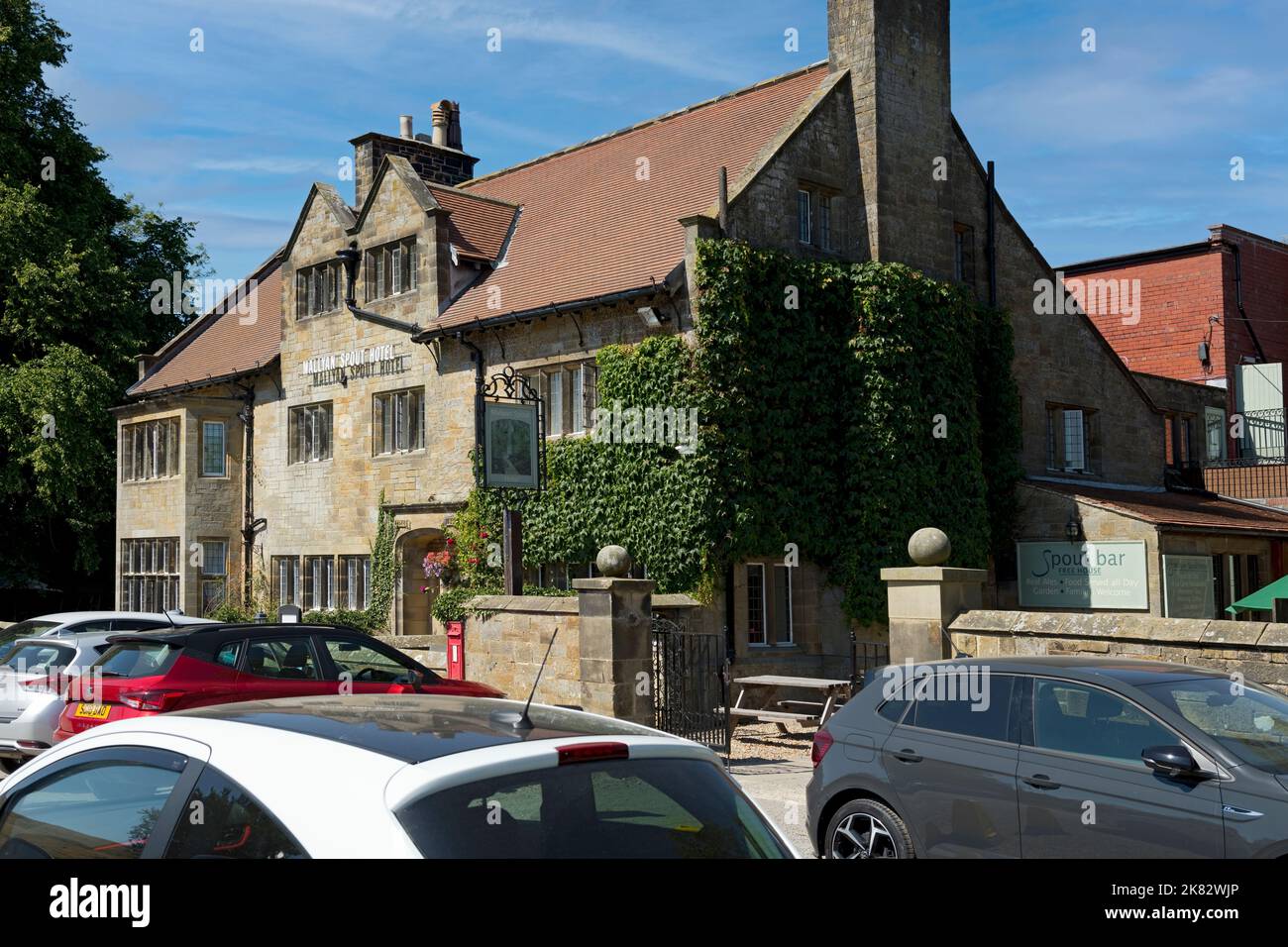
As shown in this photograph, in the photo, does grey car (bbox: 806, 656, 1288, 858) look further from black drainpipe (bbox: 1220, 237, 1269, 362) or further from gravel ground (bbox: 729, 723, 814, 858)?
black drainpipe (bbox: 1220, 237, 1269, 362)

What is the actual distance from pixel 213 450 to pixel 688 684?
56.5ft

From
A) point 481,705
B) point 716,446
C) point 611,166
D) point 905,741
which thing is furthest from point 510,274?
point 481,705

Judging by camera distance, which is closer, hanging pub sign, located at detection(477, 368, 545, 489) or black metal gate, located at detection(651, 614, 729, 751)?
black metal gate, located at detection(651, 614, 729, 751)

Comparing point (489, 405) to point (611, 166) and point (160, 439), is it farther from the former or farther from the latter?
point (160, 439)

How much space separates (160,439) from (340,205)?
786 cm

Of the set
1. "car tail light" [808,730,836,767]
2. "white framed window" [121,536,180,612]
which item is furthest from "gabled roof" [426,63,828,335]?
"car tail light" [808,730,836,767]

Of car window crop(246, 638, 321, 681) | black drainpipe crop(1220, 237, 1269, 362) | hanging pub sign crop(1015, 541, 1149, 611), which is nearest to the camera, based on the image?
car window crop(246, 638, 321, 681)

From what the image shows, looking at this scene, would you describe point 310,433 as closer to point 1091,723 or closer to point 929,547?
point 929,547

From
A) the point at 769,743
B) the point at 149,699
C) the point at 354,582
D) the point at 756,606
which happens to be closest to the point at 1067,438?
the point at 756,606

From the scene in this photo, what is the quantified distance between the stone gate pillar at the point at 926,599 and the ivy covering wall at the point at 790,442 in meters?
5.56

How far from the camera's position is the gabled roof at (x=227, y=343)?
2991cm

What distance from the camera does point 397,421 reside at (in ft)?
83.6

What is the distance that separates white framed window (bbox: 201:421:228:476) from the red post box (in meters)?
13.9

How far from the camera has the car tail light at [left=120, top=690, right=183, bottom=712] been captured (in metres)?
10.6
